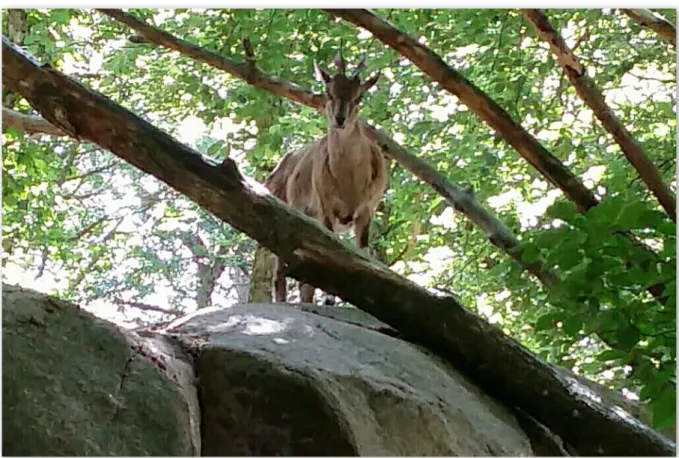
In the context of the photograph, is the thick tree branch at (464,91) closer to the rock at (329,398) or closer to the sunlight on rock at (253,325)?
the rock at (329,398)

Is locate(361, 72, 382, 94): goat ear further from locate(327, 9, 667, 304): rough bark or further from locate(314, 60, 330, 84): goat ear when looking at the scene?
locate(327, 9, 667, 304): rough bark

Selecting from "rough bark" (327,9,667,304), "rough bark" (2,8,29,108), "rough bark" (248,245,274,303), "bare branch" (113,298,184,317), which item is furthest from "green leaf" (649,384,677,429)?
"bare branch" (113,298,184,317)

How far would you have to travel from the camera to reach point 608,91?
568 centimetres

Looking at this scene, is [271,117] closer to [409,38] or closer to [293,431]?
[409,38]

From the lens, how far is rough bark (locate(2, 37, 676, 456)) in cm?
328

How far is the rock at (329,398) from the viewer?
106 inches

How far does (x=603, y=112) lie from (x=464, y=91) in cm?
65

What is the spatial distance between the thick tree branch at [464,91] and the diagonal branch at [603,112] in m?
0.27

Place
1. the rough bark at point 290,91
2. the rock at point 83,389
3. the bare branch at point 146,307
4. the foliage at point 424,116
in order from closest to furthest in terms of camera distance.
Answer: the rock at point 83,389
the rough bark at point 290,91
the foliage at point 424,116
the bare branch at point 146,307

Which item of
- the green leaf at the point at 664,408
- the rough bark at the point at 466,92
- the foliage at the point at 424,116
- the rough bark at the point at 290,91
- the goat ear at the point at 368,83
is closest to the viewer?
the green leaf at the point at 664,408

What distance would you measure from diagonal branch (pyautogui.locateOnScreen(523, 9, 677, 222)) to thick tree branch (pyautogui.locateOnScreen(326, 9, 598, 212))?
10.6 inches

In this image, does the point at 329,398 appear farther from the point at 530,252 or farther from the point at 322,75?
the point at 322,75

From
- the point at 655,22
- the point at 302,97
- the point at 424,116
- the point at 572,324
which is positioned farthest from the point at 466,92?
the point at 572,324

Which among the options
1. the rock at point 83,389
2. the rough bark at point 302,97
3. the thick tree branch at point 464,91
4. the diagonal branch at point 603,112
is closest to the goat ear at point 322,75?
the rough bark at point 302,97
